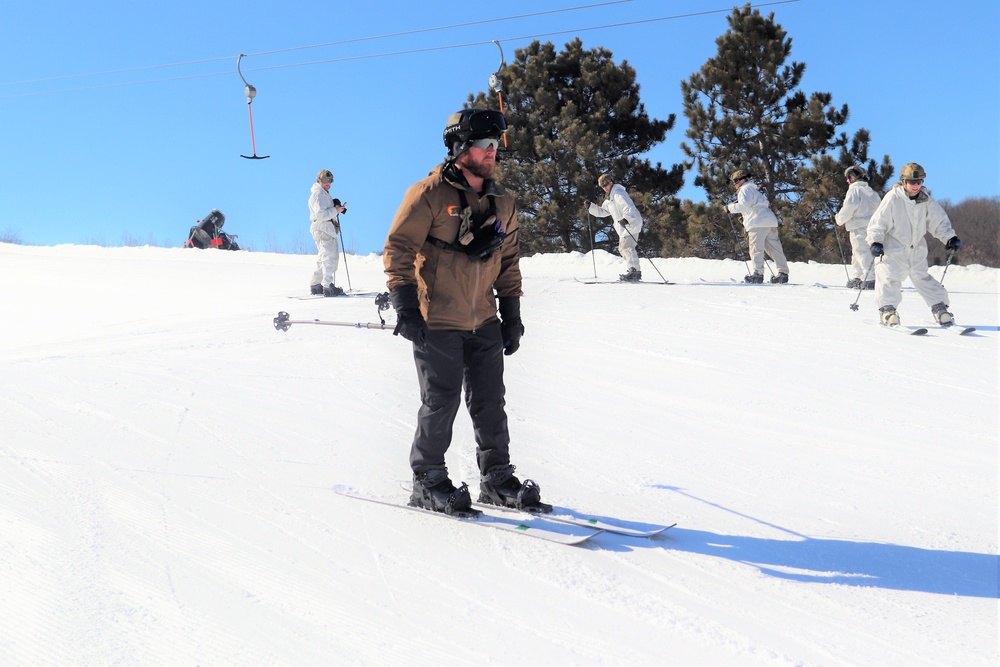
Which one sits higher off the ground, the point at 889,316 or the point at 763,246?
the point at 763,246

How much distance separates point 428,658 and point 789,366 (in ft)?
20.6

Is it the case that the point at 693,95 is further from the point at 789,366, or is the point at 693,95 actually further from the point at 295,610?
the point at 295,610

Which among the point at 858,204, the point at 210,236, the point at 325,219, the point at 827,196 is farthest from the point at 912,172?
the point at 210,236

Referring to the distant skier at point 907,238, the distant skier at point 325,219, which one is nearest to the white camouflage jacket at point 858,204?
the distant skier at point 907,238

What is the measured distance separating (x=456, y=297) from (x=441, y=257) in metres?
0.20

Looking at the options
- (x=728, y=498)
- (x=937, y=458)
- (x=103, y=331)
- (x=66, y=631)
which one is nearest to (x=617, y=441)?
(x=728, y=498)

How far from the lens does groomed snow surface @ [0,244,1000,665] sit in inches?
120

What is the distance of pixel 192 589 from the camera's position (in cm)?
335

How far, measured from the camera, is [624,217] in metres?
14.5

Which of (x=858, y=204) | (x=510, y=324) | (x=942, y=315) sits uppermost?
(x=858, y=204)

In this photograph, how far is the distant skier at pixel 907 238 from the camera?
388 inches

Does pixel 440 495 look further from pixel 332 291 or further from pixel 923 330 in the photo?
pixel 332 291

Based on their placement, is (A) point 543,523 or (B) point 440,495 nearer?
(A) point 543,523

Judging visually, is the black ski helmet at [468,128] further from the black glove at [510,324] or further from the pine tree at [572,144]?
the pine tree at [572,144]
